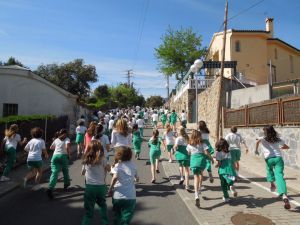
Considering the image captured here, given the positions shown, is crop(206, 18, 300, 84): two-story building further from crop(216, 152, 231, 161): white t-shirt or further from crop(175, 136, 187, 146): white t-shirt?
crop(216, 152, 231, 161): white t-shirt

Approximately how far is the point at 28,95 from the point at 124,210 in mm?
20874

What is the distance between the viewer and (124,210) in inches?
193

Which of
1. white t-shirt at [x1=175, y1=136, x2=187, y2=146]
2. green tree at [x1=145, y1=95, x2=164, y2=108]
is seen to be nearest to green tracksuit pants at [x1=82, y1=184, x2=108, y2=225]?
white t-shirt at [x1=175, y1=136, x2=187, y2=146]

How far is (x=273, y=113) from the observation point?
13.5 metres

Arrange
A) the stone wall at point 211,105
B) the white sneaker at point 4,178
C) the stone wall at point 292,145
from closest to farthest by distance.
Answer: the white sneaker at point 4,178 < the stone wall at point 292,145 < the stone wall at point 211,105

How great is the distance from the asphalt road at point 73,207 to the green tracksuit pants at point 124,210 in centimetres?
132

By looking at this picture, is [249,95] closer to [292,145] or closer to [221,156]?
[292,145]

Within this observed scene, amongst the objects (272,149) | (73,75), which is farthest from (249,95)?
(73,75)

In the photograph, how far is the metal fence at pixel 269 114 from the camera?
1187 cm

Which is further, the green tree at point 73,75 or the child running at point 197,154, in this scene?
the green tree at point 73,75

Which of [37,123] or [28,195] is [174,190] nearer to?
[28,195]

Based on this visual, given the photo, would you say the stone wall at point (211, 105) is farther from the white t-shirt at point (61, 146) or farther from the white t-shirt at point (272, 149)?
the white t-shirt at point (61, 146)

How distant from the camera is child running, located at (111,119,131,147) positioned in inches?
329

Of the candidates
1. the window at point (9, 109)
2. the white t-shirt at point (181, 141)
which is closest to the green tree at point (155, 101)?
the window at point (9, 109)
